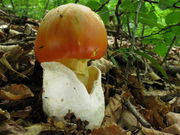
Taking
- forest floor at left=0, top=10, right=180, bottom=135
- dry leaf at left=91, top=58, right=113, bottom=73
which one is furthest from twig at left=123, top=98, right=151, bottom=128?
dry leaf at left=91, top=58, right=113, bottom=73

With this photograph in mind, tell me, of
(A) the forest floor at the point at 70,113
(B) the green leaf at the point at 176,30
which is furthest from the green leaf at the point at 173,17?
(A) the forest floor at the point at 70,113

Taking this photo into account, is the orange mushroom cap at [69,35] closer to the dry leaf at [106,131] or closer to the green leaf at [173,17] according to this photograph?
the dry leaf at [106,131]

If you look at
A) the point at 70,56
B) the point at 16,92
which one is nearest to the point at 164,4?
the point at 70,56

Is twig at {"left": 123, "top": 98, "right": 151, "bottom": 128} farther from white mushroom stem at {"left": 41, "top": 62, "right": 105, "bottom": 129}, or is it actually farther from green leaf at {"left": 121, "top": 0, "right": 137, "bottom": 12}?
green leaf at {"left": 121, "top": 0, "right": 137, "bottom": 12}

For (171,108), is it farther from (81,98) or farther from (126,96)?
(81,98)

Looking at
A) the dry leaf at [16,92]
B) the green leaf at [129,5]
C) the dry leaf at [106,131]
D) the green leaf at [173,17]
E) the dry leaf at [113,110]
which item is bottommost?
the dry leaf at [113,110]

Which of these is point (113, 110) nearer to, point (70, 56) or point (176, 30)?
point (70, 56)

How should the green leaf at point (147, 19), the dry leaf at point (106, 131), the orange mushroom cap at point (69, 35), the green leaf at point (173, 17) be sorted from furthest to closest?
the green leaf at point (173, 17), the green leaf at point (147, 19), the dry leaf at point (106, 131), the orange mushroom cap at point (69, 35)
